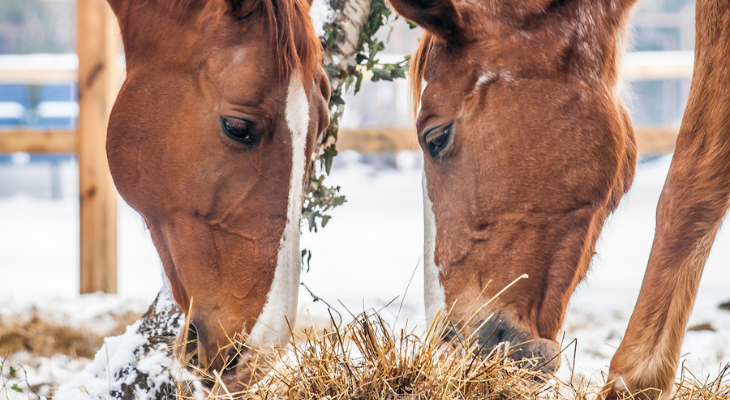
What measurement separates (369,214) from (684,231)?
22.3 ft

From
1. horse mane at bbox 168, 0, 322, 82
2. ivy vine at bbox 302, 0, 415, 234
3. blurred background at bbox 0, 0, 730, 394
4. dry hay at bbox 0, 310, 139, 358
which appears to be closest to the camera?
horse mane at bbox 168, 0, 322, 82

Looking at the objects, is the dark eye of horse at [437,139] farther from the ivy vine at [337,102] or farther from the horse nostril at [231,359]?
the horse nostril at [231,359]

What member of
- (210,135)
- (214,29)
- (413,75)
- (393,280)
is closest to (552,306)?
(413,75)

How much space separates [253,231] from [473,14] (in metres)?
0.91

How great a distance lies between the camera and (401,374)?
4.41ft

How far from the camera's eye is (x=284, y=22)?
1619 mm

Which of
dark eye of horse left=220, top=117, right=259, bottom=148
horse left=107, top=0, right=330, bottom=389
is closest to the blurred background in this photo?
horse left=107, top=0, right=330, bottom=389

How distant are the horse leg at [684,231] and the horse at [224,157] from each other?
2.84ft

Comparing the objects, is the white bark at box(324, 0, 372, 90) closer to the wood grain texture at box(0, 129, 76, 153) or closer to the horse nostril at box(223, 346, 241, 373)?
the horse nostril at box(223, 346, 241, 373)

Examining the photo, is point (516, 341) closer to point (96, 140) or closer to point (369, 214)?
point (96, 140)

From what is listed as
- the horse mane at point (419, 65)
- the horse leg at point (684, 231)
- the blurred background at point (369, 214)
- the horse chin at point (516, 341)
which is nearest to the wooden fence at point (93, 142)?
the blurred background at point (369, 214)

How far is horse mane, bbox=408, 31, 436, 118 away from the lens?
1901 mm

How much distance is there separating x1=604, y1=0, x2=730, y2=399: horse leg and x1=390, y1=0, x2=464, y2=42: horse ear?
661 mm

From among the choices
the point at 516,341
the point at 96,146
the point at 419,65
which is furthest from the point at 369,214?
the point at 516,341
